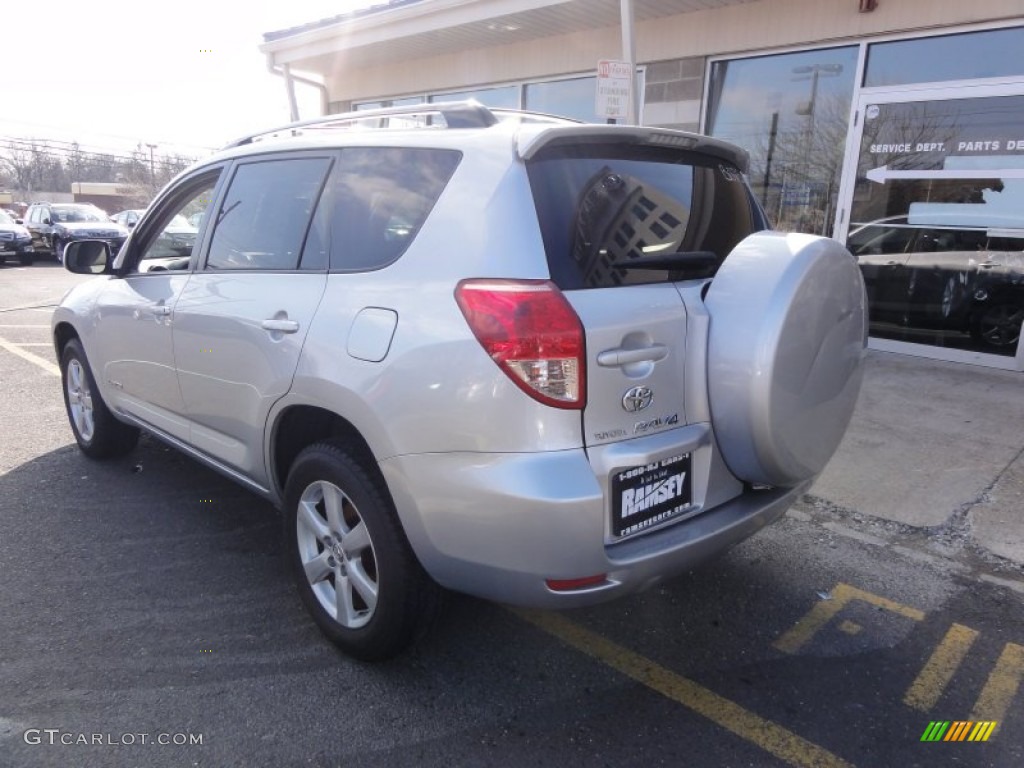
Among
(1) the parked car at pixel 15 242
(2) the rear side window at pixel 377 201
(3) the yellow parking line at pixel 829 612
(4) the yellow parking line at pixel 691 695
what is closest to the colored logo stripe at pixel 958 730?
(4) the yellow parking line at pixel 691 695

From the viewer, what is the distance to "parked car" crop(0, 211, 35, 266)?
1806cm

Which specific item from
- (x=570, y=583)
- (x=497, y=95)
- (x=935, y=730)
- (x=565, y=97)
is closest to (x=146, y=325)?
(x=570, y=583)

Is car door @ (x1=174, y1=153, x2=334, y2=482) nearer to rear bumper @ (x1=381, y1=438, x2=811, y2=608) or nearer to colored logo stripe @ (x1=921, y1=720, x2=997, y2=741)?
rear bumper @ (x1=381, y1=438, x2=811, y2=608)

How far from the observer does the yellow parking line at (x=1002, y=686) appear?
2.41 metres

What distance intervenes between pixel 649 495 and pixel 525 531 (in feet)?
1.40

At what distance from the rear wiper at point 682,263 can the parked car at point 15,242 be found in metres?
20.7

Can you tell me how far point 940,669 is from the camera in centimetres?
264

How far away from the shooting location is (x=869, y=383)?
20.4ft

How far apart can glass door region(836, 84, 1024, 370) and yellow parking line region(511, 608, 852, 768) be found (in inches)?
226

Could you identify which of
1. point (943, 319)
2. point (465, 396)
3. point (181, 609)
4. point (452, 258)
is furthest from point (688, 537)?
point (943, 319)

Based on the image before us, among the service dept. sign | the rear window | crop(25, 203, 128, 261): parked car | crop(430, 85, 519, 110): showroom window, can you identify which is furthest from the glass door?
crop(25, 203, 128, 261): parked car

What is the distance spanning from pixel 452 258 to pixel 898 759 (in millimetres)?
2042

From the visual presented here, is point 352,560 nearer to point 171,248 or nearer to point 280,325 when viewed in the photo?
point 280,325

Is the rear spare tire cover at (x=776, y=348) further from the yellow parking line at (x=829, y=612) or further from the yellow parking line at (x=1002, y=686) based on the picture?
the yellow parking line at (x=1002, y=686)
